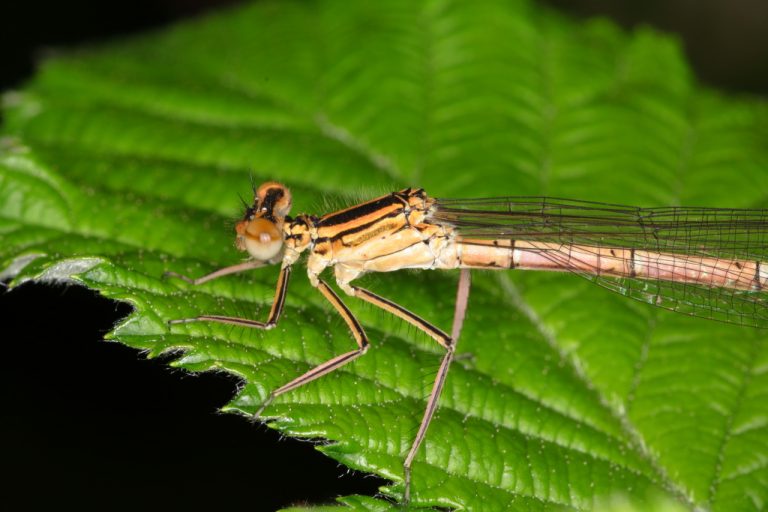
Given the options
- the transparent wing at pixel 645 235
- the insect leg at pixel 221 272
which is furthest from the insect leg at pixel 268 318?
the transparent wing at pixel 645 235

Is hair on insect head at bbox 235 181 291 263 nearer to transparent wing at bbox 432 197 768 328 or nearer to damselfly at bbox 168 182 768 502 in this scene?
damselfly at bbox 168 182 768 502

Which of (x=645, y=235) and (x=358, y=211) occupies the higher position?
(x=645, y=235)

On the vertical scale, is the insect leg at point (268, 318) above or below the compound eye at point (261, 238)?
below

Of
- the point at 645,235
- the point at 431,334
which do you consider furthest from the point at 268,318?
the point at 645,235

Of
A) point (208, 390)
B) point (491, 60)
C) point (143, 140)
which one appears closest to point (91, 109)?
point (143, 140)

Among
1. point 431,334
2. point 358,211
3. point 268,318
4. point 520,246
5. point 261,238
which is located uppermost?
point 520,246

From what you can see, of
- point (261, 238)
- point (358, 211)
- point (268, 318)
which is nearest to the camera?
point (268, 318)

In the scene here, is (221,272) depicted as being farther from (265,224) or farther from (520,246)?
(520,246)

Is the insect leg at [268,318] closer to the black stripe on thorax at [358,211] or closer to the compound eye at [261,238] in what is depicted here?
the compound eye at [261,238]

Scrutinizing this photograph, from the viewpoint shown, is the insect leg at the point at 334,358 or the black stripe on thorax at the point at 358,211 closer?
the insect leg at the point at 334,358
